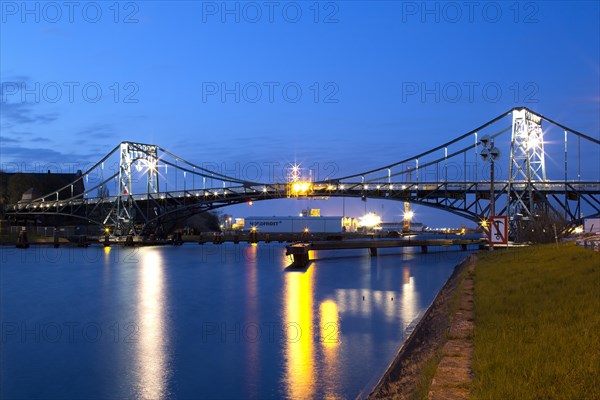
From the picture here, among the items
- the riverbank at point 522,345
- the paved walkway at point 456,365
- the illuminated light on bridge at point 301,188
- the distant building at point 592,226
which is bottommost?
the paved walkway at point 456,365

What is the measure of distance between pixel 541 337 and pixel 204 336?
12.8 meters

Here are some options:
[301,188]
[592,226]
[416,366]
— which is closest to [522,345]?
[416,366]

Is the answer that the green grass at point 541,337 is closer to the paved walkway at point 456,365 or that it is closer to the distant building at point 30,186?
the paved walkway at point 456,365

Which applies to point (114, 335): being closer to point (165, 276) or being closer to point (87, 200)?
point (165, 276)

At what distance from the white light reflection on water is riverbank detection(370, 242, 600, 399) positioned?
544 centimetres

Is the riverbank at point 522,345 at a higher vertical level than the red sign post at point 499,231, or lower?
lower

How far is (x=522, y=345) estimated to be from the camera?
10.8 meters

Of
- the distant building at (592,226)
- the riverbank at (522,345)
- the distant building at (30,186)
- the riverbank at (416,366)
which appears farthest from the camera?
the distant building at (30,186)

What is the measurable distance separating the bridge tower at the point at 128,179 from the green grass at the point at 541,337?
10336 centimetres

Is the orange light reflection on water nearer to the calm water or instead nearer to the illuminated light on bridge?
the calm water

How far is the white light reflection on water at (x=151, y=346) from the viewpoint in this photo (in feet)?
46.7

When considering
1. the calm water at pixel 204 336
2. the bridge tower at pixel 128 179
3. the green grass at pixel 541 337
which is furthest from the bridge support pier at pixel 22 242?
the green grass at pixel 541 337

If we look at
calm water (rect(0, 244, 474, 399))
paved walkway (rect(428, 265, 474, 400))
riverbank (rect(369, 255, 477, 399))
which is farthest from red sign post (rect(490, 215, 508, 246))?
paved walkway (rect(428, 265, 474, 400))

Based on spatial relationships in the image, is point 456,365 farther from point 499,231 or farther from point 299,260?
point 299,260
